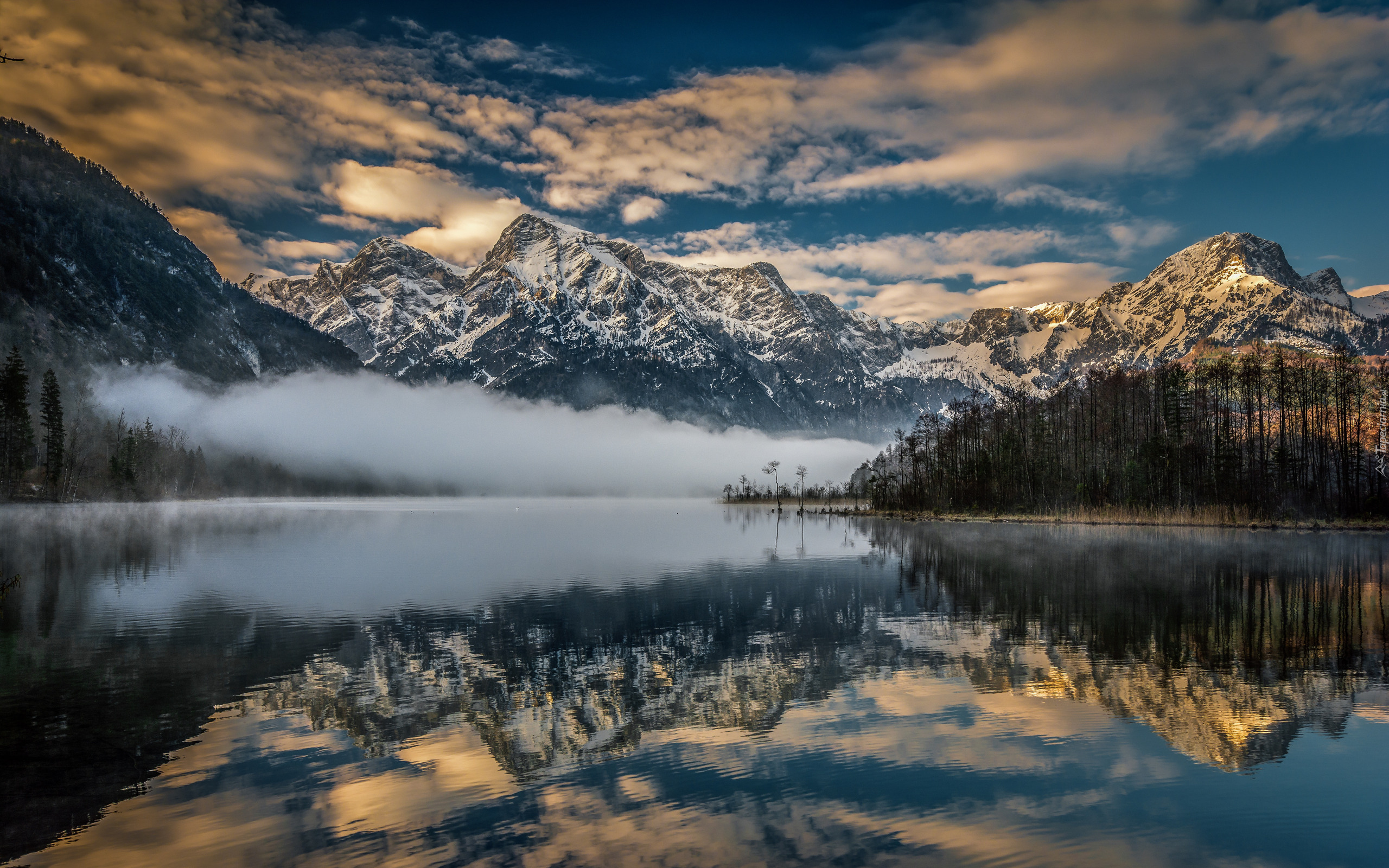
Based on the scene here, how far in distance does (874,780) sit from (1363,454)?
126392 mm

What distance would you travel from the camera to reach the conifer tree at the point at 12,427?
129875mm

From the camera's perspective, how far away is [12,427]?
13275 centimetres

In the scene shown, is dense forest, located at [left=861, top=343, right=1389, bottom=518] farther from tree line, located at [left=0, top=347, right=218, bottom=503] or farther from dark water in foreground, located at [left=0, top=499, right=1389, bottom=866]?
tree line, located at [left=0, top=347, right=218, bottom=503]

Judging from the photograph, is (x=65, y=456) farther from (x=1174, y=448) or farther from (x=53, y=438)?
(x=1174, y=448)

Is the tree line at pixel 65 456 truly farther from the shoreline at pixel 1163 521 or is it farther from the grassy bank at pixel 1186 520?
the grassy bank at pixel 1186 520

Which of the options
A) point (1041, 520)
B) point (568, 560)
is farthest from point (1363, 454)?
point (568, 560)

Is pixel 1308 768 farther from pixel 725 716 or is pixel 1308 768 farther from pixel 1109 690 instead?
pixel 725 716

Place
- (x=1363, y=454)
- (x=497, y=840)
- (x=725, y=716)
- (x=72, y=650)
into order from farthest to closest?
(x=1363, y=454)
(x=72, y=650)
(x=725, y=716)
(x=497, y=840)

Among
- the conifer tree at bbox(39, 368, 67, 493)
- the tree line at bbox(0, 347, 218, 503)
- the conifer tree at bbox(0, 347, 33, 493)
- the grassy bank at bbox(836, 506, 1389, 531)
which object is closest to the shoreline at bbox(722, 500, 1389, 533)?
the grassy bank at bbox(836, 506, 1389, 531)

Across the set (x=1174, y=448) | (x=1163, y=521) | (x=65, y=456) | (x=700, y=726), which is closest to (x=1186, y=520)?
(x=1163, y=521)

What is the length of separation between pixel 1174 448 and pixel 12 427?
189493 mm

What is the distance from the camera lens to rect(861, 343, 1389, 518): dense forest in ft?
294

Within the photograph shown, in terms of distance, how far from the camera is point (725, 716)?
54.0 ft

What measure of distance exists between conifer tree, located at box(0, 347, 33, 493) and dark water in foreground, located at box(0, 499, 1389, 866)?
429 ft
